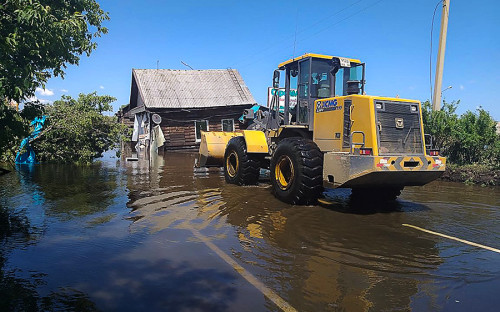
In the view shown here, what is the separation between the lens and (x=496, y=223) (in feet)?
20.9

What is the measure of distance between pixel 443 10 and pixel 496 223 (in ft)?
32.7

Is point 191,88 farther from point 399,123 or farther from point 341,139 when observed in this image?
point 399,123

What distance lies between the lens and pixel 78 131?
14.1m

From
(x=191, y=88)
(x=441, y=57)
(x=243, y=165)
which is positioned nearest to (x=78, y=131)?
(x=243, y=165)

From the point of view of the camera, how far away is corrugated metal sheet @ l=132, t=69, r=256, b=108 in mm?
24266

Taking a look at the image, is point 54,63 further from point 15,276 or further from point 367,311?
point 367,311

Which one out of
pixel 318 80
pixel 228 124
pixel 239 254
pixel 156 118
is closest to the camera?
pixel 239 254

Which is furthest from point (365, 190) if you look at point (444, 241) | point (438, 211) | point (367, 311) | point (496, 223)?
point (367, 311)

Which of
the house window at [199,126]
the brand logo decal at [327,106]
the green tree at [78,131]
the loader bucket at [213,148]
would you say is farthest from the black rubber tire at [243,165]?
the house window at [199,126]

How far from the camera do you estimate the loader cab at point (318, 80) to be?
8.35m

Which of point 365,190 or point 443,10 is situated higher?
point 443,10

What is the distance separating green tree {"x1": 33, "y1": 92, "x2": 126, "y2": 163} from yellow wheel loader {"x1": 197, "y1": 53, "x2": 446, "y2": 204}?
8.33 metres

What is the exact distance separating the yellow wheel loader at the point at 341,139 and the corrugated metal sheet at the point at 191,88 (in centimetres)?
1575

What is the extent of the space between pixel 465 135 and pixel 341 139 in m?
7.58
